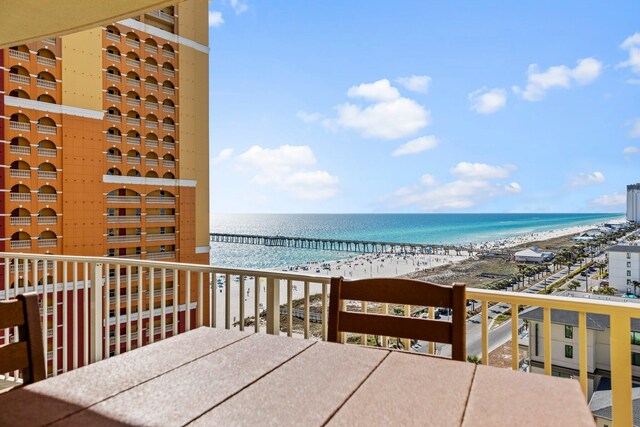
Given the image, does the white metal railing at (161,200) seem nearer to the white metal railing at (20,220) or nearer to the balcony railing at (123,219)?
the balcony railing at (123,219)

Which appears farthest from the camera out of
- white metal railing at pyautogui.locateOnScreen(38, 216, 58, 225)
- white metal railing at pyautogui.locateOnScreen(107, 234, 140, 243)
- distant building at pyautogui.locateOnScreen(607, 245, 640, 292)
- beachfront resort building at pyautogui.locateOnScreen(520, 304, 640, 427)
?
white metal railing at pyautogui.locateOnScreen(107, 234, 140, 243)

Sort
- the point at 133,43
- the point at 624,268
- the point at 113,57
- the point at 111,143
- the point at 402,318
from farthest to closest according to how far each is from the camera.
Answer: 1. the point at 133,43
2. the point at 111,143
3. the point at 113,57
4. the point at 624,268
5. the point at 402,318

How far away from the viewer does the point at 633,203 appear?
14.6 meters

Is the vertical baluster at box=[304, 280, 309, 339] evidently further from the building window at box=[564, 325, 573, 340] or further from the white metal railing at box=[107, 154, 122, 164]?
the white metal railing at box=[107, 154, 122, 164]

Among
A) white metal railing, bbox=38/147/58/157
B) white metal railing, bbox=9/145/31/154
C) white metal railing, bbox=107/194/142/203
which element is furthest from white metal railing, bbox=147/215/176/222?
white metal railing, bbox=9/145/31/154

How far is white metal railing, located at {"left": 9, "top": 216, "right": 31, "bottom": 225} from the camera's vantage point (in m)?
11.3

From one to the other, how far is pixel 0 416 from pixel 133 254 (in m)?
16.1

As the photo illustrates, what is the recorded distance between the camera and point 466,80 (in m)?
37.6

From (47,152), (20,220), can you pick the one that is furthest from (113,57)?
(20,220)

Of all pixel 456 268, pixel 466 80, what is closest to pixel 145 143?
pixel 456 268

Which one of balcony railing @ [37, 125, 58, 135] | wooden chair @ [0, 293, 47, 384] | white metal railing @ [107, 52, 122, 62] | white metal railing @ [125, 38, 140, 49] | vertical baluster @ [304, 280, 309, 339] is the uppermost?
white metal railing @ [125, 38, 140, 49]

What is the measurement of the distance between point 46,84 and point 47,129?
1.26m

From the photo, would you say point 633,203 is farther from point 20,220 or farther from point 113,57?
point 20,220

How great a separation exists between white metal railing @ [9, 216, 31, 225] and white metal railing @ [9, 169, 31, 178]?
1.16 metres
